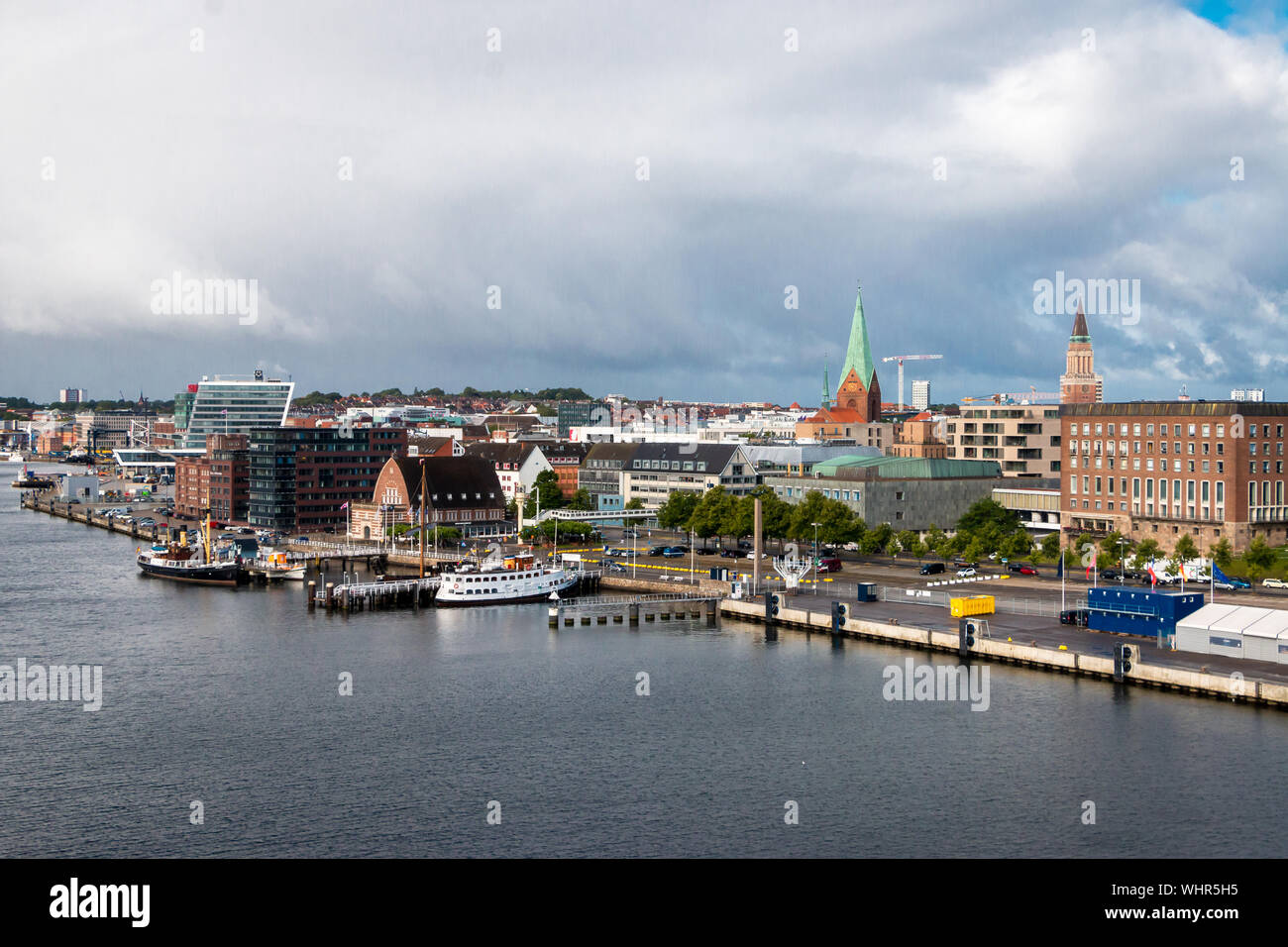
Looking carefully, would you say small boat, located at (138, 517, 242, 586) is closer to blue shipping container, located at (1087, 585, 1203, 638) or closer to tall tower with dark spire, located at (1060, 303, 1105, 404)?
blue shipping container, located at (1087, 585, 1203, 638)

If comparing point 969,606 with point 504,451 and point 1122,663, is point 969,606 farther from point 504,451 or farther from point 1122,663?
point 504,451

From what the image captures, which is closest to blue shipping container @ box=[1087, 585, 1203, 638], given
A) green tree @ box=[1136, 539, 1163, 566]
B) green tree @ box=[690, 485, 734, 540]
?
green tree @ box=[1136, 539, 1163, 566]

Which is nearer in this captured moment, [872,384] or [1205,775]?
[1205,775]

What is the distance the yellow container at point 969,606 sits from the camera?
48.2m

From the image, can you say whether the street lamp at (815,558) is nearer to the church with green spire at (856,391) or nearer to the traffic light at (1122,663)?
the traffic light at (1122,663)

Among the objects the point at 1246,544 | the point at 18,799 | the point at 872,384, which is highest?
the point at 872,384

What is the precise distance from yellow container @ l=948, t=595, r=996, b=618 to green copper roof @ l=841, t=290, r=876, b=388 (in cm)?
8737

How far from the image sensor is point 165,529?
98438mm

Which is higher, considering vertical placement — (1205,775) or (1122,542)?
(1122,542)

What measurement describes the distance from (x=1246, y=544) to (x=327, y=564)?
48.7m

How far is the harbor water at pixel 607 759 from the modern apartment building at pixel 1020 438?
47253 millimetres
